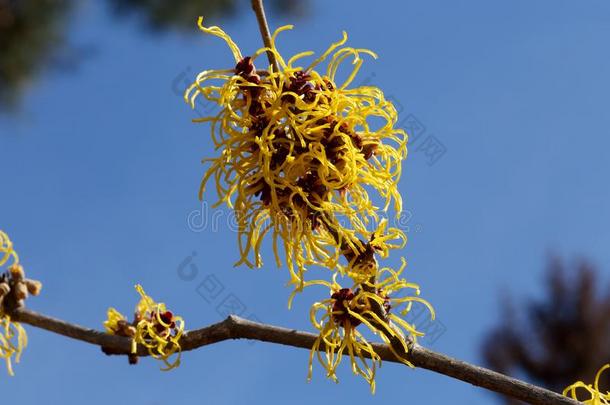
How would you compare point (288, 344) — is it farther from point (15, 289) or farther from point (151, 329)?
point (15, 289)

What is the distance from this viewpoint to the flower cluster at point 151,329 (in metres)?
1.92

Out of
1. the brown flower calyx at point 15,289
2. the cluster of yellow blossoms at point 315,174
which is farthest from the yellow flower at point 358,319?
the brown flower calyx at point 15,289

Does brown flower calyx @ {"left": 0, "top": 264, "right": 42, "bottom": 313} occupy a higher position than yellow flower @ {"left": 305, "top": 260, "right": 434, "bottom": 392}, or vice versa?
brown flower calyx @ {"left": 0, "top": 264, "right": 42, "bottom": 313}

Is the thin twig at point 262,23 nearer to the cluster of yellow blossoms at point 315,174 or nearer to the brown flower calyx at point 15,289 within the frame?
the cluster of yellow blossoms at point 315,174

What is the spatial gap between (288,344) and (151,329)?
0.52 meters

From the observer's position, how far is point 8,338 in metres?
2.44

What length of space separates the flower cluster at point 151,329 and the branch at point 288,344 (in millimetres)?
38

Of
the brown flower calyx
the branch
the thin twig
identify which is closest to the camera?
the branch

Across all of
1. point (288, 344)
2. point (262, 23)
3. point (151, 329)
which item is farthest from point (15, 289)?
point (262, 23)

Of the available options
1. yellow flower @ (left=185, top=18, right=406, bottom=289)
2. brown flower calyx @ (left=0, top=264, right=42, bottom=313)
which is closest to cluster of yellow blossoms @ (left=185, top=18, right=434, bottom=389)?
yellow flower @ (left=185, top=18, right=406, bottom=289)

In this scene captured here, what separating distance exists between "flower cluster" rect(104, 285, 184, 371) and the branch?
0.13ft

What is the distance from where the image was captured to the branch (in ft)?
4.95

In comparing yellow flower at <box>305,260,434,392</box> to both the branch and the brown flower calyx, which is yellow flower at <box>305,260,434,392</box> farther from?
the brown flower calyx

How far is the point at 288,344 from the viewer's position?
5.50 ft
